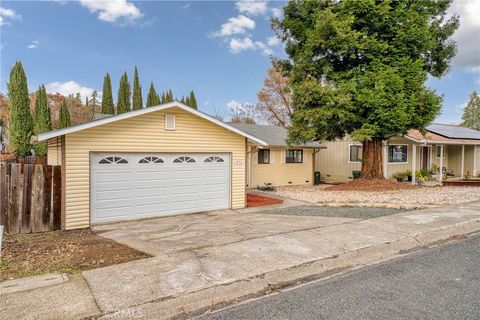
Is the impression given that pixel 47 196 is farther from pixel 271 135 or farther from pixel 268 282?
pixel 271 135

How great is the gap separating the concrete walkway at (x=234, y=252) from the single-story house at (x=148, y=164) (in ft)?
2.53

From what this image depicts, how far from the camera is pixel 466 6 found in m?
15.9

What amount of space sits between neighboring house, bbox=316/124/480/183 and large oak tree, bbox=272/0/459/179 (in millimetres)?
4594

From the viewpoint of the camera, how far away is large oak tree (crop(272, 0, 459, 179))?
1432 cm

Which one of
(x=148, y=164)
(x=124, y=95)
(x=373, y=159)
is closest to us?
(x=148, y=164)

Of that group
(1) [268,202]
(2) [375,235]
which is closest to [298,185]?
(1) [268,202]

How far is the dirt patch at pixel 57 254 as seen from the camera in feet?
15.8

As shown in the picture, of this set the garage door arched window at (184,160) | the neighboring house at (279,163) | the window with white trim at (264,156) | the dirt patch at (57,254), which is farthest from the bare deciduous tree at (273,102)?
the dirt patch at (57,254)

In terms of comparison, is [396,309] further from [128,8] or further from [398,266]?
[128,8]

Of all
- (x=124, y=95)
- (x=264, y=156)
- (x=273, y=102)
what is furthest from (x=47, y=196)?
(x=124, y=95)

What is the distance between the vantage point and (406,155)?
2084 cm

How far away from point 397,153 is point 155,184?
56.0ft

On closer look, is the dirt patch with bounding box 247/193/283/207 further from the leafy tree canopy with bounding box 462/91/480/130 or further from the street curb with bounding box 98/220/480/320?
the leafy tree canopy with bounding box 462/91/480/130

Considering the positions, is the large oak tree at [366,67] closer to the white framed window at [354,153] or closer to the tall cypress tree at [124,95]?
the white framed window at [354,153]
